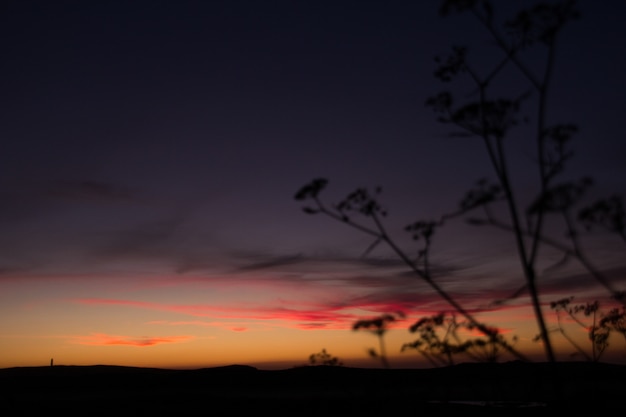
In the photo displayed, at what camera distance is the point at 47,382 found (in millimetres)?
47438

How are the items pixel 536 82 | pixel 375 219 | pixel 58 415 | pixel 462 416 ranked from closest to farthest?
1. pixel 536 82
2. pixel 375 219
3. pixel 462 416
4. pixel 58 415

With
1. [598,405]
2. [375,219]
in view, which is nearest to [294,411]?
[598,405]

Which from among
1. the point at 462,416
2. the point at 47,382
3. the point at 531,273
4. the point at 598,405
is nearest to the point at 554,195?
the point at 531,273

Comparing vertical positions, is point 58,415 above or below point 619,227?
below

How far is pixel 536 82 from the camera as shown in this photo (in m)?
9.40

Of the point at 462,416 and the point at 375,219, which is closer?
the point at 375,219

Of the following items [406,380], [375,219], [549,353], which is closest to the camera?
[549,353]

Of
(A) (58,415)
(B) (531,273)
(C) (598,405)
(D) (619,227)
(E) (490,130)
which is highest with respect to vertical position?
(E) (490,130)

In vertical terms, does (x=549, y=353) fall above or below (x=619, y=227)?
below

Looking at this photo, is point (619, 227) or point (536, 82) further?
point (619, 227)

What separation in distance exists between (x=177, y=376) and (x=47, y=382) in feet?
40.2

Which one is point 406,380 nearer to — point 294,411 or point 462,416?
point 294,411

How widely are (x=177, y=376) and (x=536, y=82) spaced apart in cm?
5262

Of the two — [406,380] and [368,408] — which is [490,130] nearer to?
[368,408]
